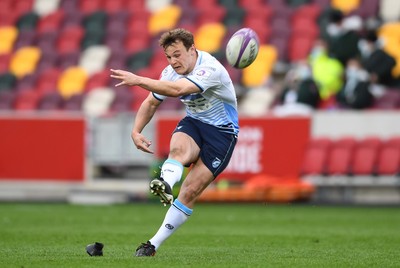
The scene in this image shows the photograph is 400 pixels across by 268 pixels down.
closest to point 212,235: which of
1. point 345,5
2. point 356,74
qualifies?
point 356,74

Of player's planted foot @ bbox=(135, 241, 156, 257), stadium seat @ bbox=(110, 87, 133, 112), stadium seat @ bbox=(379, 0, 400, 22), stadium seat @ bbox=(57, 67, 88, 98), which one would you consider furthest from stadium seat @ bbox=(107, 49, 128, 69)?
player's planted foot @ bbox=(135, 241, 156, 257)

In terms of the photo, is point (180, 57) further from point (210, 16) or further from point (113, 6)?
point (113, 6)

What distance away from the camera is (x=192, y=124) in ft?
33.7

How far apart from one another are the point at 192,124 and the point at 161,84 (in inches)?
37.3

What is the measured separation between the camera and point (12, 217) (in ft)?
55.8

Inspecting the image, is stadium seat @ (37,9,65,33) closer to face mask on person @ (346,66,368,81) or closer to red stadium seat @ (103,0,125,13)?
red stadium seat @ (103,0,125,13)

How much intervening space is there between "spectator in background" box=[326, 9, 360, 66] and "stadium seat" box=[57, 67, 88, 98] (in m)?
6.59

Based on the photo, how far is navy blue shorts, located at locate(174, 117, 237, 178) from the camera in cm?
1013

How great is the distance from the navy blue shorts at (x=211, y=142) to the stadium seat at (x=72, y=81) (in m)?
15.7

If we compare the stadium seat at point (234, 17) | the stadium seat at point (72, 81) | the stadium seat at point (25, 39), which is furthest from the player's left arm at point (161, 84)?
the stadium seat at point (25, 39)

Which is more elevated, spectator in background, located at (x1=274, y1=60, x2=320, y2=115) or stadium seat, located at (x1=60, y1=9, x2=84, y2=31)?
stadium seat, located at (x1=60, y1=9, x2=84, y2=31)

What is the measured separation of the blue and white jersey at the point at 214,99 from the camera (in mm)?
10031

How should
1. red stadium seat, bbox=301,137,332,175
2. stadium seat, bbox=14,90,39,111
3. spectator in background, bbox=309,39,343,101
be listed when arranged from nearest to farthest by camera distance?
red stadium seat, bbox=301,137,332,175 < spectator in background, bbox=309,39,343,101 < stadium seat, bbox=14,90,39,111

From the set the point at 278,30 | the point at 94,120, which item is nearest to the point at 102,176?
the point at 94,120
